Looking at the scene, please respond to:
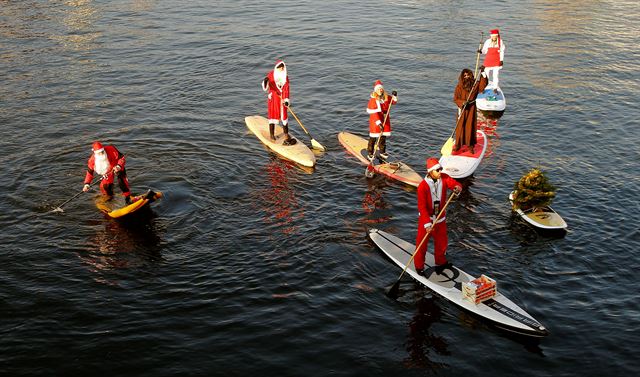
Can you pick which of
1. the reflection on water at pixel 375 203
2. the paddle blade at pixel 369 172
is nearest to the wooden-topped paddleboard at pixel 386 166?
the paddle blade at pixel 369 172

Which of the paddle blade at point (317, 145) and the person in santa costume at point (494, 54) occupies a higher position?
the person in santa costume at point (494, 54)

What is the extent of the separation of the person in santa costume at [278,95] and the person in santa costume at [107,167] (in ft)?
19.8

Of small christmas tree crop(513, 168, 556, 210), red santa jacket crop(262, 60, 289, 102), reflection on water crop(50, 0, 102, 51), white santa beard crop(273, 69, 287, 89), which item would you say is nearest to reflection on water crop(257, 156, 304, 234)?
red santa jacket crop(262, 60, 289, 102)

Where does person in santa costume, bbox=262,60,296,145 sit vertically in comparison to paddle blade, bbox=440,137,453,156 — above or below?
above

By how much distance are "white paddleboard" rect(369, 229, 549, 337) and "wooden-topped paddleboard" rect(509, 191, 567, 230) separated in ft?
10.9

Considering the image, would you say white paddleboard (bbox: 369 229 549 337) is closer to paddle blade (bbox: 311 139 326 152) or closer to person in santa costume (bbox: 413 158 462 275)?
person in santa costume (bbox: 413 158 462 275)

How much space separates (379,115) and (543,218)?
245 inches

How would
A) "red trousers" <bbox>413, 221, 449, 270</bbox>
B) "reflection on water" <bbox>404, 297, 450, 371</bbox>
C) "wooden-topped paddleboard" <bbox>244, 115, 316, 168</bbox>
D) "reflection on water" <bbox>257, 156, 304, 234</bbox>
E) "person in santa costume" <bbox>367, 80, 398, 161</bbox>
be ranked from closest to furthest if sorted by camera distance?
"reflection on water" <bbox>404, 297, 450, 371</bbox> < "red trousers" <bbox>413, 221, 449, 270</bbox> < "reflection on water" <bbox>257, 156, 304, 234</bbox> < "person in santa costume" <bbox>367, 80, 398, 161</bbox> < "wooden-topped paddleboard" <bbox>244, 115, 316, 168</bbox>

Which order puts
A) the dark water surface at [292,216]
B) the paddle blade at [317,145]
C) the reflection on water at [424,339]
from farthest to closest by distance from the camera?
the paddle blade at [317,145], the dark water surface at [292,216], the reflection on water at [424,339]

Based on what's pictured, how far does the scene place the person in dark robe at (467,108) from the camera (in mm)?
20516

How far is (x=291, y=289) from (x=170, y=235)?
4069 mm

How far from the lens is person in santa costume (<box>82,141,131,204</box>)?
17391mm

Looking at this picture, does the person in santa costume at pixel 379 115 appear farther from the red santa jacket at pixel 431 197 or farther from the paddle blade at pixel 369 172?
the red santa jacket at pixel 431 197

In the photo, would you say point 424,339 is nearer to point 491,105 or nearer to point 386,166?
point 386,166
